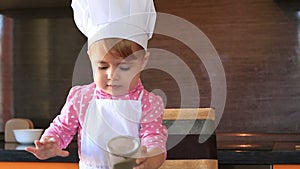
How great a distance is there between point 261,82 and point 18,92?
0.89 meters

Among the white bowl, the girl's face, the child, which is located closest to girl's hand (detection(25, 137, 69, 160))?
the child

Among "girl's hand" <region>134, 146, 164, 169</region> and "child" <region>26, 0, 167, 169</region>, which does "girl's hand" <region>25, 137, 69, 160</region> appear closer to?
"child" <region>26, 0, 167, 169</region>

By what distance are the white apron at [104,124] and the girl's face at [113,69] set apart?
1.0 inches

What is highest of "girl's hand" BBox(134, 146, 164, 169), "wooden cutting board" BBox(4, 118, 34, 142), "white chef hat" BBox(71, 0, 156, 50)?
"white chef hat" BBox(71, 0, 156, 50)

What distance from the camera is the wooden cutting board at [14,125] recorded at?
176cm

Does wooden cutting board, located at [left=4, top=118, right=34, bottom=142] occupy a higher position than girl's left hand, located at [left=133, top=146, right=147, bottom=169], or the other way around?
girl's left hand, located at [left=133, top=146, right=147, bottom=169]

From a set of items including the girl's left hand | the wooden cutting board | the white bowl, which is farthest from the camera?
the wooden cutting board

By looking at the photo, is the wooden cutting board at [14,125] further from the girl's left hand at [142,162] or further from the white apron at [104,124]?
the girl's left hand at [142,162]

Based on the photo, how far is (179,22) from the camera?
1753mm

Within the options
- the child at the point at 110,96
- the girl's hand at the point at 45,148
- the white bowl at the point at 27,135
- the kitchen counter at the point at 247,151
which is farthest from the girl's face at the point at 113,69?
the white bowl at the point at 27,135

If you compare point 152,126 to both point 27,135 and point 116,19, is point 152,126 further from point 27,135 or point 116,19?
point 27,135

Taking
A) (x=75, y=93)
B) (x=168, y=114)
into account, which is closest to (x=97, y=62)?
(x=75, y=93)

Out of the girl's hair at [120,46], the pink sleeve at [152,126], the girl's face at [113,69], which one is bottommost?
the pink sleeve at [152,126]

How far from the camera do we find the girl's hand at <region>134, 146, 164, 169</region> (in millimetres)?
571
